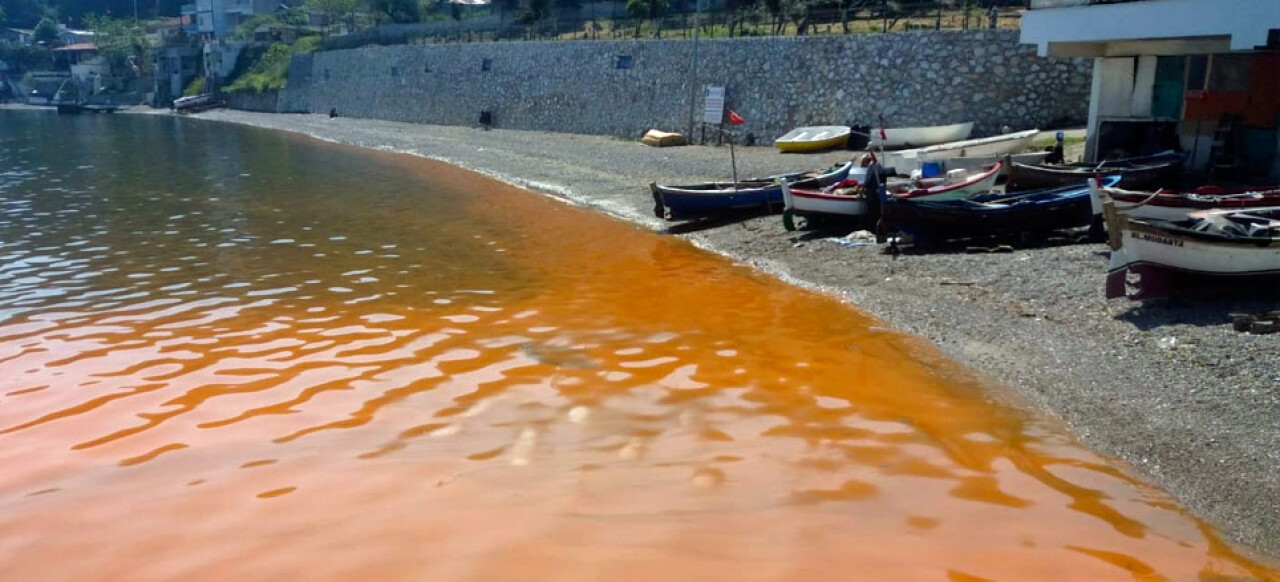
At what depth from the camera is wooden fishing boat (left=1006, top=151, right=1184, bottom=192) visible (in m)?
15.9

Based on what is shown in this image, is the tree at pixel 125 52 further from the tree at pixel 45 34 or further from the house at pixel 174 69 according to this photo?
the tree at pixel 45 34

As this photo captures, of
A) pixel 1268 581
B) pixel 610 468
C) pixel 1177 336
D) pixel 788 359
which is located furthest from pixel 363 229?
pixel 1268 581

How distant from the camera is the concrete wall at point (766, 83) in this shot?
85.9 feet

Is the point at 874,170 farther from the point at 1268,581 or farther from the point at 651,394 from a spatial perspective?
the point at 1268,581

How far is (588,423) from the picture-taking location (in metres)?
8.13

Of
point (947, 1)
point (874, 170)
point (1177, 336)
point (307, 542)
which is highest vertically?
point (947, 1)

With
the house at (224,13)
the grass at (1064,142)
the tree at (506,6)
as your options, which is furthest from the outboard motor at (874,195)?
the house at (224,13)

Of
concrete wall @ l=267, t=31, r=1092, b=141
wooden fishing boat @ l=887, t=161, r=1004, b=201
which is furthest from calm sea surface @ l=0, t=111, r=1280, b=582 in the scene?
concrete wall @ l=267, t=31, r=1092, b=141

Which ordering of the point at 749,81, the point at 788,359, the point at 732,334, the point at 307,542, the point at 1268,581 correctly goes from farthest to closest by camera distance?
the point at 749,81, the point at 732,334, the point at 788,359, the point at 307,542, the point at 1268,581

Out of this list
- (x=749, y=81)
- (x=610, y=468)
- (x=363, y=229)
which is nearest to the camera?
(x=610, y=468)

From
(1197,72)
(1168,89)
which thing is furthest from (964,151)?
(1197,72)

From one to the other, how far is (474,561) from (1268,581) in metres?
4.69

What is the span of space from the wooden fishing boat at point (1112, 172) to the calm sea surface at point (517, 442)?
5586 millimetres

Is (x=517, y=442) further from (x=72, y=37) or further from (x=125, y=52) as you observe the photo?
(x=72, y=37)
